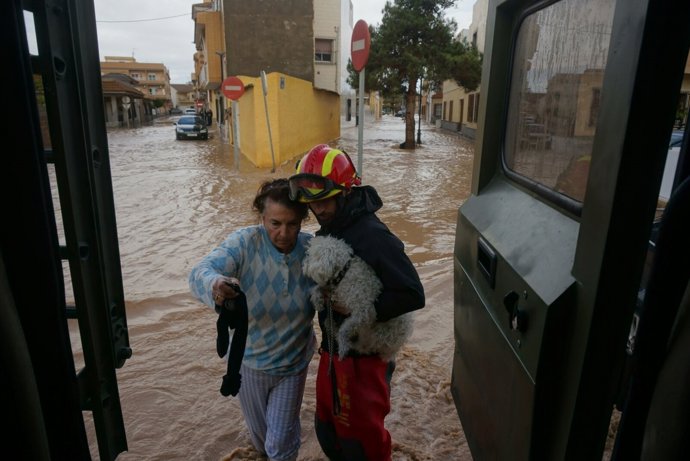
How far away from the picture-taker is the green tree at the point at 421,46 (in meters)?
19.0

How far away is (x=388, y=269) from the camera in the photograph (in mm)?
1969

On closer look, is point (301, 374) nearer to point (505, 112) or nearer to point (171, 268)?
point (505, 112)

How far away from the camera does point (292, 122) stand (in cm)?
1605

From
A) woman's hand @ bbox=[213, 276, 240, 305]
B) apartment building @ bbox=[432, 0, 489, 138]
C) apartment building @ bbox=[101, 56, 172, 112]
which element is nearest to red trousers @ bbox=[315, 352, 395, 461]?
woman's hand @ bbox=[213, 276, 240, 305]

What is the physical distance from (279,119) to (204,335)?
10805 millimetres

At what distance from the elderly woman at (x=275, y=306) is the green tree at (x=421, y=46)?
18094 mm

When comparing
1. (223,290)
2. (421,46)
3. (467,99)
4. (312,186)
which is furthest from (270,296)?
(467,99)

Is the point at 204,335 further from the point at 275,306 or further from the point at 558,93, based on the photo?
the point at 558,93

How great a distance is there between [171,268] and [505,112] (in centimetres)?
511

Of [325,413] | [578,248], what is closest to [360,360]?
[325,413]

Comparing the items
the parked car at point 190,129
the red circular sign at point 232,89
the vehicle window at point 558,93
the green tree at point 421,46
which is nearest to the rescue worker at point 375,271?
the vehicle window at point 558,93

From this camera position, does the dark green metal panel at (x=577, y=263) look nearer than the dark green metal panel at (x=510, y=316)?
Yes

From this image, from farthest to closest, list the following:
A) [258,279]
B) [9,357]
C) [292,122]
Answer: [292,122] < [258,279] < [9,357]

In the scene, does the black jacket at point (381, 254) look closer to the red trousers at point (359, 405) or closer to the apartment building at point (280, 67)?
the red trousers at point (359, 405)
